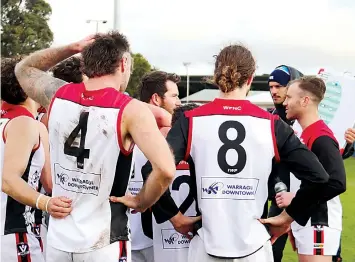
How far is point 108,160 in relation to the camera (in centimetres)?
305

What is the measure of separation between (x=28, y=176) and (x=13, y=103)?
20.0 inches

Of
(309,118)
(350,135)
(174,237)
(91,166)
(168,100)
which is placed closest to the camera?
(91,166)

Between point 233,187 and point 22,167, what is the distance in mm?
1212

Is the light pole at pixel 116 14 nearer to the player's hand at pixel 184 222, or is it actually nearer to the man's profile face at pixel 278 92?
the man's profile face at pixel 278 92

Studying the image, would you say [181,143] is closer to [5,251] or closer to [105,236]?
[105,236]

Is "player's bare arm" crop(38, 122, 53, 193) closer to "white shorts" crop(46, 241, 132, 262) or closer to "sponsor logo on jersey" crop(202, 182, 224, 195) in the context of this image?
"white shorts" crop(46, 241, 132, 262)

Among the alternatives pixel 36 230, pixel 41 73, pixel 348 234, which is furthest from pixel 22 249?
pixel 348 234

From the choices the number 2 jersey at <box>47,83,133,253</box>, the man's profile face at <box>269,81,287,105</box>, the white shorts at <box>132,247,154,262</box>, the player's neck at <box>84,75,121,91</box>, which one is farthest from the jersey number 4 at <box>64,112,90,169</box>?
the man's profile face at <box>269,81,287,105</box>

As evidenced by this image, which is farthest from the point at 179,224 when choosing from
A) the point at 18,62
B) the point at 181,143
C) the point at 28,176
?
the point at 18,62

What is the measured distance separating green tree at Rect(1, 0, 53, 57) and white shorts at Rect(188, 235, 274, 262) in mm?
33963

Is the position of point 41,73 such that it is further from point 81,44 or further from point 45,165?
point 45,165

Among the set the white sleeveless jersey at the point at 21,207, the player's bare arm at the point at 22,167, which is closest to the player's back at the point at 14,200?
the white sleeveless jersey at the point at 21,207

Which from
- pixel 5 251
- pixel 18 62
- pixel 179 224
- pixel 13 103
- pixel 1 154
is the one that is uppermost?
pixel 18 62

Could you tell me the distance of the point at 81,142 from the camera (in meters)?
3.09
